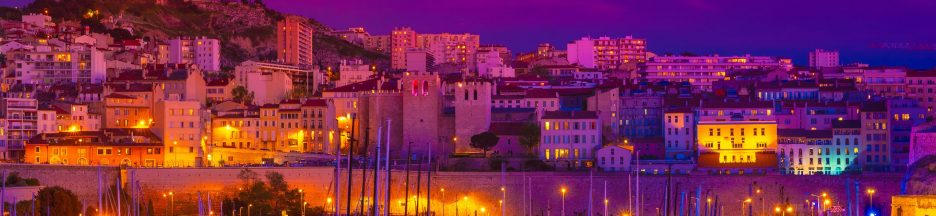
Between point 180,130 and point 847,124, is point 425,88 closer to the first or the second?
point 180,130

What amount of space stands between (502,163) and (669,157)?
24.5 feet

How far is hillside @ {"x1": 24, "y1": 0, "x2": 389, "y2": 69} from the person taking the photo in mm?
90750

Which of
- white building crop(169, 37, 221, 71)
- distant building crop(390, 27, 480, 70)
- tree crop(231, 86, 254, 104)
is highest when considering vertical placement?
distant building crop(390, 27, 480, 70)

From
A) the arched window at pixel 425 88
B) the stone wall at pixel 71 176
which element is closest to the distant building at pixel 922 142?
the arched window at pixel 425 88

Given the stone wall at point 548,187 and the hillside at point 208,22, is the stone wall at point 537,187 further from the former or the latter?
the hillside at point 208,22

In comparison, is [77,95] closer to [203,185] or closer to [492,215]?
[203,185]

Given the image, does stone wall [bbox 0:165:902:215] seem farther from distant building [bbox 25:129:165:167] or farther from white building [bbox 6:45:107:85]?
white building [bbox 6:45:107:85]

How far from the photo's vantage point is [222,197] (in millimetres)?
50500

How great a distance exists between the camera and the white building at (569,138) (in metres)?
54.8

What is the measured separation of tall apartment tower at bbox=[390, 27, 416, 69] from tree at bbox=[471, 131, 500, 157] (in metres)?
50.0

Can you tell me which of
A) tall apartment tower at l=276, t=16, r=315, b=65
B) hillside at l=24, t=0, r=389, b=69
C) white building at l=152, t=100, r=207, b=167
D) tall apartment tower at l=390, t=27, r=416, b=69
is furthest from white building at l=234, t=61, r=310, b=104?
tall apartment tower at l=390, t=27, r=416, b=69

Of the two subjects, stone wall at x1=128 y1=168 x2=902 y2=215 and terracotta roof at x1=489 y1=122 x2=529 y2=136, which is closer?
stone wall at x1=128 y1=168 x2=902 y2=215

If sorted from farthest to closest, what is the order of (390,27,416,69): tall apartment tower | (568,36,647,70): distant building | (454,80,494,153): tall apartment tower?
(390,27,416,69): tall apartment tower, (568,36,647,70): distant building, (454,80,494,153): tall apartment tower

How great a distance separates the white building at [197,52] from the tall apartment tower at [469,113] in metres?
27.6
